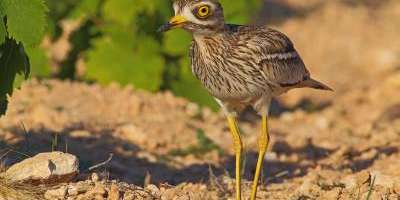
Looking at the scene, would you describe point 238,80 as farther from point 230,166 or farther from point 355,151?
point 355,151

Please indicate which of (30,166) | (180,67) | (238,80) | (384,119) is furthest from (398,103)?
(30,166)

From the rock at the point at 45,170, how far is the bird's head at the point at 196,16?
36.6 inches

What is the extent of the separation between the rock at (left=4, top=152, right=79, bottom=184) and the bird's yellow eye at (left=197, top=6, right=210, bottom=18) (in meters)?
1.10

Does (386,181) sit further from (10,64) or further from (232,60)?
(10,64)

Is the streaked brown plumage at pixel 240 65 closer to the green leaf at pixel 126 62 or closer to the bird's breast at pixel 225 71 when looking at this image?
the bird's breast at pixel 225 71

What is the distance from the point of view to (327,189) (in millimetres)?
6281

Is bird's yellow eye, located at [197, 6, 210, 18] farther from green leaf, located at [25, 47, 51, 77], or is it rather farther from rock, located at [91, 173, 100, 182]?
green leaf, located at [25, 47, 51, 77]

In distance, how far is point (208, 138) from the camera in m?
8.59

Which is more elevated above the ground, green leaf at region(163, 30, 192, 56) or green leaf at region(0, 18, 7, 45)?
green leaf at region(0, 18, 7, 45)

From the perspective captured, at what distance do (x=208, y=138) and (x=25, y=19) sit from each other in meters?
3.37

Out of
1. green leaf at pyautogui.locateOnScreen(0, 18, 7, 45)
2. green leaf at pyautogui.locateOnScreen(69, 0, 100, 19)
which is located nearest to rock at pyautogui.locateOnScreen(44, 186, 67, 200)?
green leaf at pyautogui.locateOnScreen(0, 18, 7, 45)

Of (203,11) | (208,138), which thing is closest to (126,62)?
(208,138)

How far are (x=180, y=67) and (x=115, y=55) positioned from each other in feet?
2.21

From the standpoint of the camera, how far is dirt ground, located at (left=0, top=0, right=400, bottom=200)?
6.34m
